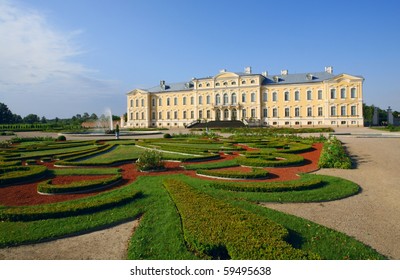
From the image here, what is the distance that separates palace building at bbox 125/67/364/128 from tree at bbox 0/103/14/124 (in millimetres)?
35575

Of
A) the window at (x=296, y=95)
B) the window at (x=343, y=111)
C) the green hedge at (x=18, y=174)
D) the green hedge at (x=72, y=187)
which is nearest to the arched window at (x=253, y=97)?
the window at (x=296, y=95)

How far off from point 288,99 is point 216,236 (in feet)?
159

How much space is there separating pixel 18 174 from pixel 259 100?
45.4 m

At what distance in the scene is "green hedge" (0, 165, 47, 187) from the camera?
7905mm

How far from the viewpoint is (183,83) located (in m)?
58.5

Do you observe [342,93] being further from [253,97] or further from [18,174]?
[18,174]

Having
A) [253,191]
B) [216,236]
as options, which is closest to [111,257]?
[216,236]

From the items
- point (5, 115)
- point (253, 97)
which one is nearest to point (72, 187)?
point (253, 97)

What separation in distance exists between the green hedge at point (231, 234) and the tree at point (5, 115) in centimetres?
7942

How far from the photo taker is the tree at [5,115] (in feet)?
224

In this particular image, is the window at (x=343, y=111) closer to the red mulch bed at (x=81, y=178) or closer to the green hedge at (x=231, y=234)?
the red mulch bed at (x=81, y=178)

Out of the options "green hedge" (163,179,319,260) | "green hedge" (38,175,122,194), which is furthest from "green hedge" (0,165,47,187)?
"green hedge" (163,179,319,260)

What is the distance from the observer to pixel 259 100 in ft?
164

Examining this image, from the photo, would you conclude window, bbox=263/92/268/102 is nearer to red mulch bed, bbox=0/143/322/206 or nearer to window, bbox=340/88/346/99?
window, bbox=340/88/346/99
